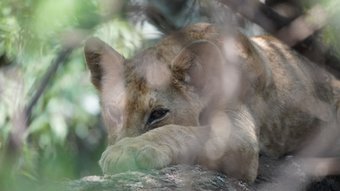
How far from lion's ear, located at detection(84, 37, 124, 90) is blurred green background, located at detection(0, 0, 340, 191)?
7cm

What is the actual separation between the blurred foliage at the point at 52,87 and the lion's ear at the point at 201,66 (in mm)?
280

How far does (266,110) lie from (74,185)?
64.7 inches

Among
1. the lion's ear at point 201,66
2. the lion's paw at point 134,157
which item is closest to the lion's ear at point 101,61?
the lion's ear at point 201,66

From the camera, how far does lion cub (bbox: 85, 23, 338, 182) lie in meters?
2.78

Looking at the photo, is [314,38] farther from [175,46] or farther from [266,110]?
[175,46]

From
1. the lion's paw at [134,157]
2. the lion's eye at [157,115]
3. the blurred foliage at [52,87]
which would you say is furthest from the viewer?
the lion's eye at [157,115]

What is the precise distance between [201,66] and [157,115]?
11.3 inches

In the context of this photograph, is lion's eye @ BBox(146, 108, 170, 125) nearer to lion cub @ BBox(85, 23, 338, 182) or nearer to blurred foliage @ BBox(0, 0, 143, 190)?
lion cub @ BBox(85, 23, 338, 182)

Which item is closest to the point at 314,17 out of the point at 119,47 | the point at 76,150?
the point at 119,47

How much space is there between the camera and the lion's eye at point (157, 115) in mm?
3066

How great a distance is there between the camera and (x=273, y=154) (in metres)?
3.44

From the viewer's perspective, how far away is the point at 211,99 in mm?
3191

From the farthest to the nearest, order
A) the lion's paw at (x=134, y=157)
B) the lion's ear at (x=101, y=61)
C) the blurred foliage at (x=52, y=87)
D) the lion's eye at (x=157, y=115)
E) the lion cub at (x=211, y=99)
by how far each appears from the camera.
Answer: the lion's ear at (x=101, y=61) < the lion's eye at (x=157, y=115) < the lion cub at (x=211, y=99) < the lion's paw at (x=134, y=157) < the blurred foliage at (x=52, y=87)

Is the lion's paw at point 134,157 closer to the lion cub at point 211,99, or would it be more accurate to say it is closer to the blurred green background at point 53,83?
the lion cub at point 211,99
